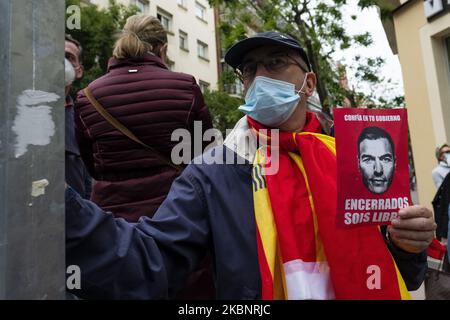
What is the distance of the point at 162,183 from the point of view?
2.01m

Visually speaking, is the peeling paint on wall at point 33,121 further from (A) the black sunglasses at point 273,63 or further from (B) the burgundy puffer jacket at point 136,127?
(A) the black sunglasses at point 273,63

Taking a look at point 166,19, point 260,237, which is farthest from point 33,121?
point 166,19

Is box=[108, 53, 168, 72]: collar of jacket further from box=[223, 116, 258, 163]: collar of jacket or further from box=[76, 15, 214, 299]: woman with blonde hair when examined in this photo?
box=[223, 116, 258, 163]: collar of jacket

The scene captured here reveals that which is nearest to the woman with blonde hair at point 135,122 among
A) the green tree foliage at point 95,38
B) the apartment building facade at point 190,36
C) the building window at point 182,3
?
the green tree foliage at point 95,38

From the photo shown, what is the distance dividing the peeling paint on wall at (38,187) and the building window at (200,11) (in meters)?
29.6

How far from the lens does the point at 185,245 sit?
1.50 metres

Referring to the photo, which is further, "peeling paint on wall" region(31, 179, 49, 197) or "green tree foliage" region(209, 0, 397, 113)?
"green tree foliage" region(209, 0, 397, 113)

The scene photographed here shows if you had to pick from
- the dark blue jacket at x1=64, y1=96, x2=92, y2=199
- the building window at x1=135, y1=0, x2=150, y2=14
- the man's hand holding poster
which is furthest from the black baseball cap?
the building window at x1=135, y1=0, x2=150, y2=14

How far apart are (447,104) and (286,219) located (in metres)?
7.59

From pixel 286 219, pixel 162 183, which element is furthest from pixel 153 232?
pixel 162 183

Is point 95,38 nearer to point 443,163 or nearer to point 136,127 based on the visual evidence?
point 443,163

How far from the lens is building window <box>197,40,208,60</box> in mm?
28737

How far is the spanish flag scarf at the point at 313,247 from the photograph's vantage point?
1.48 metres

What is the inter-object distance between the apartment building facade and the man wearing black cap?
75.7 feet
